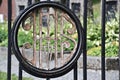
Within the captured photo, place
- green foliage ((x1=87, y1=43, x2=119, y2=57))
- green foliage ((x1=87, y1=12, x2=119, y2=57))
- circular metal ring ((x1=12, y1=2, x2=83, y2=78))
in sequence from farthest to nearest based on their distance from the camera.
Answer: green foliage ((x1=87, y1=12, x2=119, y2=57)) → green foliage ((x1=87, y1=43, x2=119, y2=57)) → circular metal ring ((x1=12, y1=2, x2=83, y2=78))

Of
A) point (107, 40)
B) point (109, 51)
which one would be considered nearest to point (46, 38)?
point (109, 51)

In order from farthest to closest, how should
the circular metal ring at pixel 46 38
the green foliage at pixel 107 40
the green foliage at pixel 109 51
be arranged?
the green foliage at pixel 107 40 → the green foliage at pixel 109 51 → the circular metal ring at pixel 46 38

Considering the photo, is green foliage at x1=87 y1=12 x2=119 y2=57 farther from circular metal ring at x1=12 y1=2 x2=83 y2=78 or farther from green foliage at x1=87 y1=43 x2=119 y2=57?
circular metal ring at x1=12 y1=2 x2=83 y2=78

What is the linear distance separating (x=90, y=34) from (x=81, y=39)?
202 inches

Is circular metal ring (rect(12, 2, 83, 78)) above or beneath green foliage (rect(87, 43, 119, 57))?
above

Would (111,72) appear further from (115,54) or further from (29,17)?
(29,17)

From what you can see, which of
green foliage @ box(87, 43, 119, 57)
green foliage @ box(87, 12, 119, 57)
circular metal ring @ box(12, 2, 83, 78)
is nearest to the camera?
circular metal ring @ box(12, 2, 83, 78)

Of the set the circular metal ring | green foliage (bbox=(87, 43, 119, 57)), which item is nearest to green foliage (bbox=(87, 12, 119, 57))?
green foliage (bbox=(87, 43, 119, 57))

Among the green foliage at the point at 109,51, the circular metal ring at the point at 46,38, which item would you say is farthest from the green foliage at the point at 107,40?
the circular metal ring at the point at 46,38

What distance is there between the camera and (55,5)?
2.21 meters

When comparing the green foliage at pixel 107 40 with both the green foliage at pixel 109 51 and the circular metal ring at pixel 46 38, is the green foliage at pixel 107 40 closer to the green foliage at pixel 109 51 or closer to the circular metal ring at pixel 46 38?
the green foliage at pixel 109 51

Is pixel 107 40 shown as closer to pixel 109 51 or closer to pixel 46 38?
pixel 109 51

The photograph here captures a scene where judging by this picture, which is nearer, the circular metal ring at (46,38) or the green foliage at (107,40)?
the circular metal ring at (46,38)

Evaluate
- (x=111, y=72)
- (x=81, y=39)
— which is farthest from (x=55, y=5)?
(x=111, y=72)
